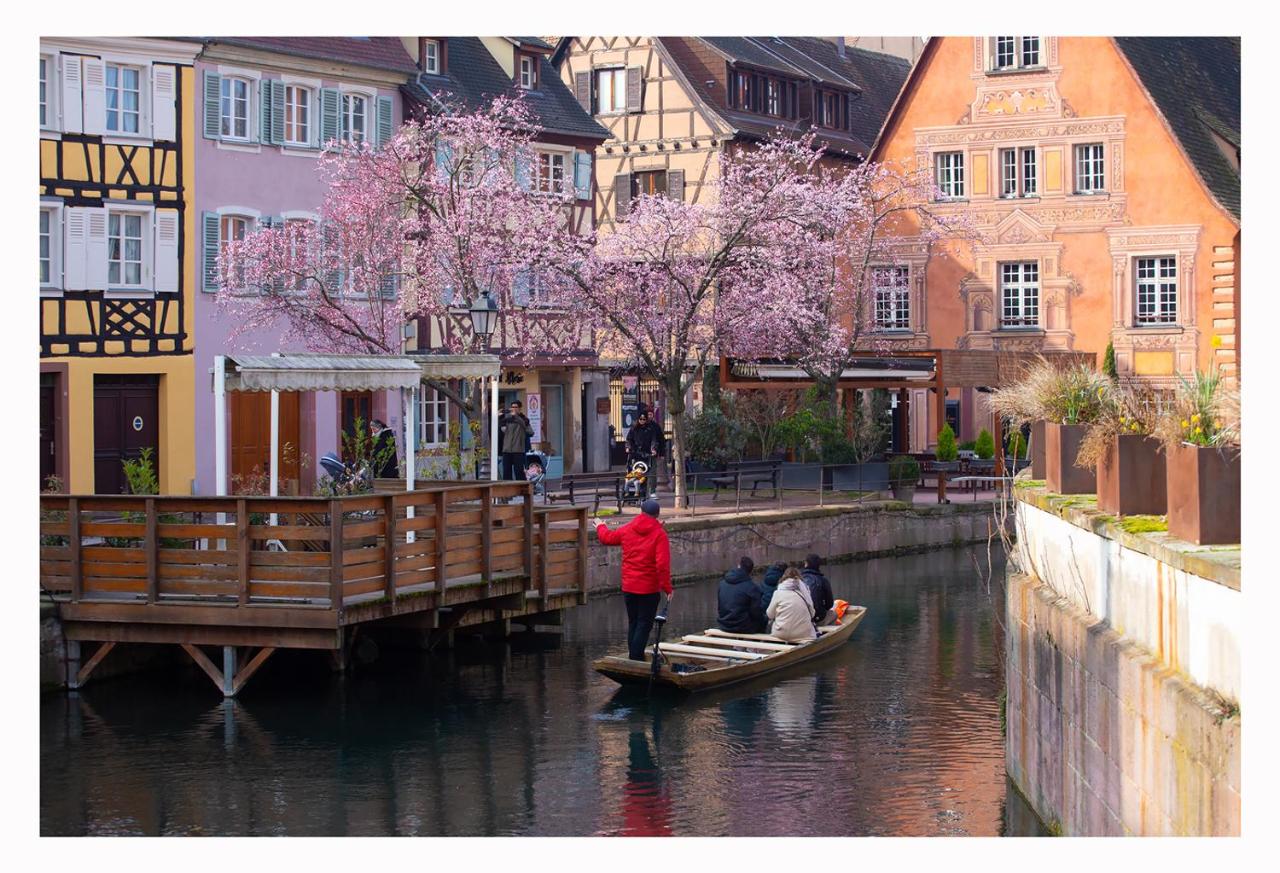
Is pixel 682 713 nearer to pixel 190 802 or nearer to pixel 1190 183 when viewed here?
pixel 190 802

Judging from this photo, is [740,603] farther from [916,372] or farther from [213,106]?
[916,372]

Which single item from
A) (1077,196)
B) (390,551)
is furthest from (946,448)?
(390,551)

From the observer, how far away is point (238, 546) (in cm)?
1917

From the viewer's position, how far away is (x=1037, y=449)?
14.7 m

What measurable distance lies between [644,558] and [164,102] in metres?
18.5

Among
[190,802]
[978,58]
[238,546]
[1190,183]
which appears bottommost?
[190,802]

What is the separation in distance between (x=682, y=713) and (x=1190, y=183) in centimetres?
2961

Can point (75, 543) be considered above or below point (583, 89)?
below

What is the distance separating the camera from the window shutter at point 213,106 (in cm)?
3606

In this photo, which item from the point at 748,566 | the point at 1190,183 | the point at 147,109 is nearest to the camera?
the point at 748,566

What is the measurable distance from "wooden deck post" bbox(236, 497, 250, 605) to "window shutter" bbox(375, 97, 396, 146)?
2180 cm

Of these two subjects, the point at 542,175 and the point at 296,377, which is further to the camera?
the point at 542,175

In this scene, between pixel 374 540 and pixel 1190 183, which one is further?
pixel 1190 183
